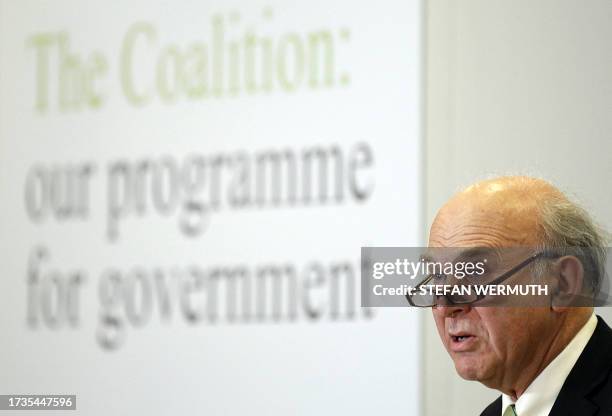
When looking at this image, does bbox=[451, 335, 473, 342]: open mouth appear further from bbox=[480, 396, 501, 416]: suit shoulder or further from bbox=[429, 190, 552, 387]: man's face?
bbox=[480, 396, 501, 416]: suit shoulder

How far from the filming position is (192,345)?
3.58 m

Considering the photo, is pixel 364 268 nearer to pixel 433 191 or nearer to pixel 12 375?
pixel 433 191

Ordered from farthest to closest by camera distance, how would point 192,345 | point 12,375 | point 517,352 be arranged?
point 12,375, point 192,345, point 517,352

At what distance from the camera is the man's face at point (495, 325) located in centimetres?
211

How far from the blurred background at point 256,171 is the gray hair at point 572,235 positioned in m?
0.86

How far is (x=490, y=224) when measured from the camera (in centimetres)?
213

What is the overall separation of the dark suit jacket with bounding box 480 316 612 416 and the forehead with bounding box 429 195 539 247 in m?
0.26

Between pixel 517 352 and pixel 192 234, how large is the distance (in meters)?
1.78

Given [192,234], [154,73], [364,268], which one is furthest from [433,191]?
[154,73]

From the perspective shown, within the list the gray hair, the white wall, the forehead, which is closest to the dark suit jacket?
the gray hair

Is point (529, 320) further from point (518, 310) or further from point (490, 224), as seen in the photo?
point (490, 224)

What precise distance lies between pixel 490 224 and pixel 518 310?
195 mm

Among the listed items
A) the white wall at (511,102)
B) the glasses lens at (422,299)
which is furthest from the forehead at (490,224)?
the white wall at (511,102)

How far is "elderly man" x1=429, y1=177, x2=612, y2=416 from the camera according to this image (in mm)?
2104
